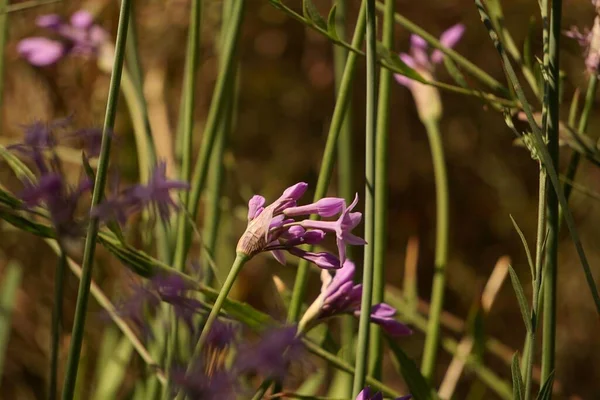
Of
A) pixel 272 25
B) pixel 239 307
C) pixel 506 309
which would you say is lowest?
pixel 506 309

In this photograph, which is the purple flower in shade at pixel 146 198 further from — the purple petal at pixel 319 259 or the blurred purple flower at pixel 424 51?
the blurred purple flower at pixel 424 51

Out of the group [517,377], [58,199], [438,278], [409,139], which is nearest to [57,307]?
[58,199]

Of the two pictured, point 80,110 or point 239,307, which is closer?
point 239,307

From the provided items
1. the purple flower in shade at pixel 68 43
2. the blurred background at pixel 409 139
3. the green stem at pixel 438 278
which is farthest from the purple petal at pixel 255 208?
the blurred background at pixel 409 139

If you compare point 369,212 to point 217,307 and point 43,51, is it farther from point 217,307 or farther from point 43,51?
point 43,51

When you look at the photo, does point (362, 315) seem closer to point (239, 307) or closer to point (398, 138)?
point (239, 307)

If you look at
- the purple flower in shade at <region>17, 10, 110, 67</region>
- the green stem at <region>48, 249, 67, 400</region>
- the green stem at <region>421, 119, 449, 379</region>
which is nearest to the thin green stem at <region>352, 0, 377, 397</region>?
the green stem at <region>48, 249, 67, 400</region>

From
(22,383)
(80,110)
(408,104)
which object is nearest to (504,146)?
(408,104)

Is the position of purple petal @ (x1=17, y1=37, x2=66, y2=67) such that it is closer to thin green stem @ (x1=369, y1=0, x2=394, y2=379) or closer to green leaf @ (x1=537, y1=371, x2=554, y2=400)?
thin green stem @ (x1=369, y1=0, x2=394, y2=379)
